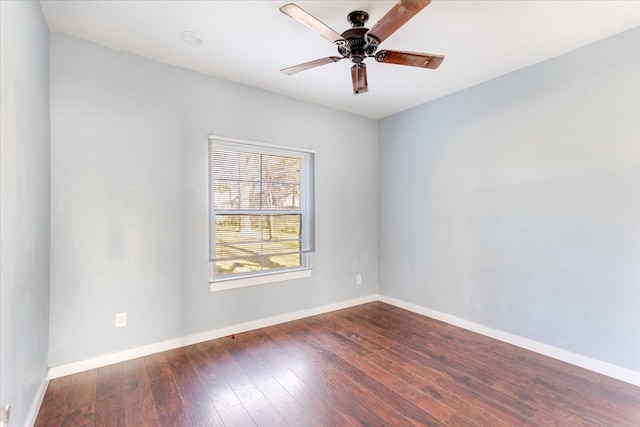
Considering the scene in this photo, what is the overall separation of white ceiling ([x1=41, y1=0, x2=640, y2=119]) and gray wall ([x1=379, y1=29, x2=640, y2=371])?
32cm

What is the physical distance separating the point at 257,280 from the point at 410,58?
2519 mm

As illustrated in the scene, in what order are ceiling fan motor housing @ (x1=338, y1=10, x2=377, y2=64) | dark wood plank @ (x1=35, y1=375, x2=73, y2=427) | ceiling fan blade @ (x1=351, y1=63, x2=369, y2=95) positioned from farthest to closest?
1. ceiling fan blade @ (x1=351, y1=63, x2=369, y2=95)
2. ceiling fan motor housing @ (x1=338, y1=10, x2=377, y2=64)
3. dark wood plank @ (x1=35, y1=375, x2=73, y2=427)

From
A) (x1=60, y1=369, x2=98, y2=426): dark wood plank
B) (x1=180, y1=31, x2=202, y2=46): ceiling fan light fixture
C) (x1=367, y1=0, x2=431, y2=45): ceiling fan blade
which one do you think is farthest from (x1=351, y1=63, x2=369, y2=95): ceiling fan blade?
(x1=60, y1=369, x2=98, y2=426): dark wood plank

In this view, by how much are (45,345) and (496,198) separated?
13.2ft

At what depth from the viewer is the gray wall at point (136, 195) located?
2.31m

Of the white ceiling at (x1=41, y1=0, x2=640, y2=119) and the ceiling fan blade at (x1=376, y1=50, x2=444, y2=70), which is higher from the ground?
the white ceiling at (x1=41, y1=0, x2=640, y2=119)

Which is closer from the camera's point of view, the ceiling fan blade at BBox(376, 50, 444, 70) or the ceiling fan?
the ceiling fan

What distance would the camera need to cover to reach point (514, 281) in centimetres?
290

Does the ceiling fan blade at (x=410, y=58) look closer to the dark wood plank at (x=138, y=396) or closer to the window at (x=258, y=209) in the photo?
the window at (x=258, y=209)

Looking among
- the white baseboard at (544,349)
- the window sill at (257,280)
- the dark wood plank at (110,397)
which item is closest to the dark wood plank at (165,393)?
the dark wood plank at (110,397)

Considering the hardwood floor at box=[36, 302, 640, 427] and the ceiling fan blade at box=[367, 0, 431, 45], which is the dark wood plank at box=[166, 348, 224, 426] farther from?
the ceiling fan blade at box=[367, 0, 431, 45]

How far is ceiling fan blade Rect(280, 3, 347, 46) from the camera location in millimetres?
1566

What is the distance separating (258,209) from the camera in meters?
3.33

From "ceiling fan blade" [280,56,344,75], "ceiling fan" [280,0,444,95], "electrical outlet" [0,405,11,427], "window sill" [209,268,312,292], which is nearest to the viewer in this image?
"electrical outlet" [0,405,11,427]
